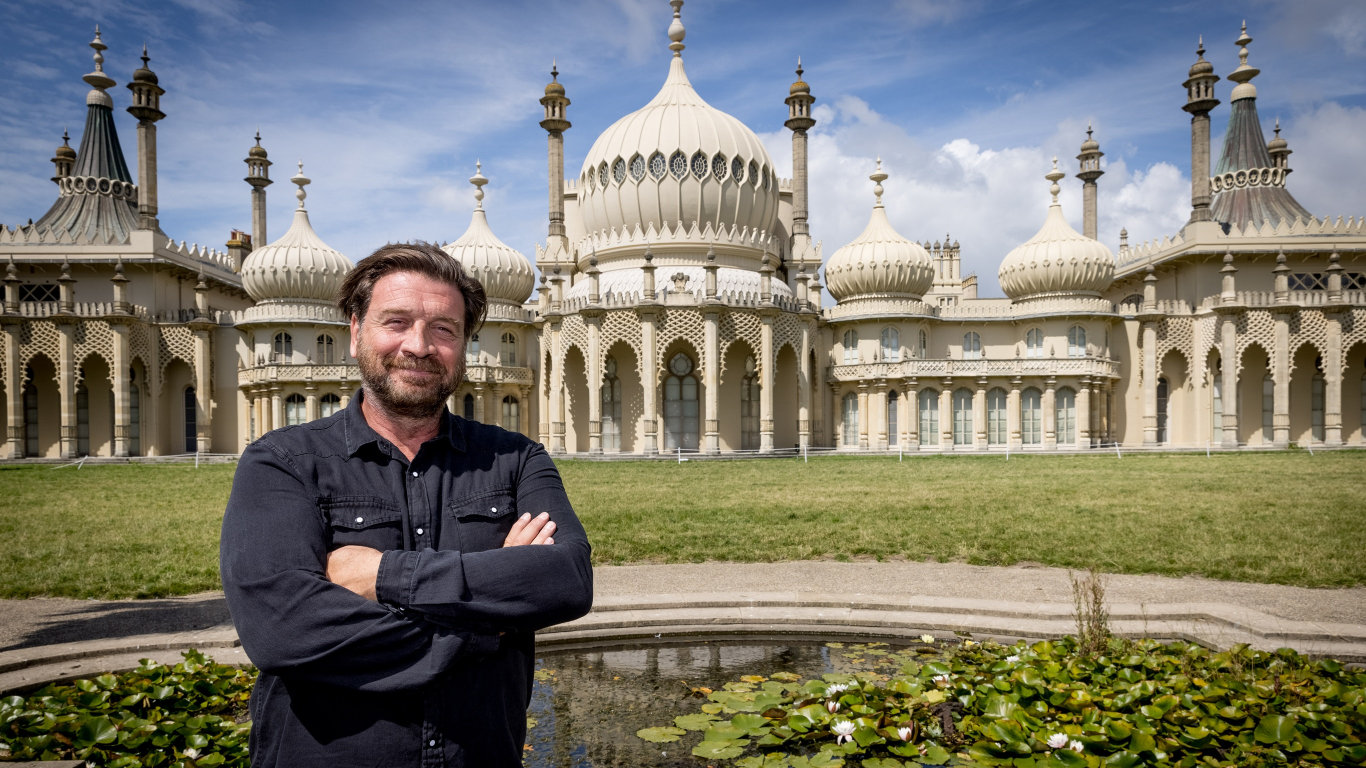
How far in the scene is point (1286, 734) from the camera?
4.34m

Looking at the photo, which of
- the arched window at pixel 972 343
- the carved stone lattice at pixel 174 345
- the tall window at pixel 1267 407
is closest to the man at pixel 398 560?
the arched window at pixel 972 343

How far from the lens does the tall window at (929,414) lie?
3466 centimetres

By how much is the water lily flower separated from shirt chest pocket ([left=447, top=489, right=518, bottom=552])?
2663 millimetres

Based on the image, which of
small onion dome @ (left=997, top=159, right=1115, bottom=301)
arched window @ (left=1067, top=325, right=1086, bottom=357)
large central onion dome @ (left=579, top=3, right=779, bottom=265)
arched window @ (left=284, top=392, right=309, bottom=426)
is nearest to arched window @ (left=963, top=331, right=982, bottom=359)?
small onion dome @ (left=997, top=159, right=1115, bottom=301)

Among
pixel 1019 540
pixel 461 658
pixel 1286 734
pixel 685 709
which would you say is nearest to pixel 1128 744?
pixel 1286 734

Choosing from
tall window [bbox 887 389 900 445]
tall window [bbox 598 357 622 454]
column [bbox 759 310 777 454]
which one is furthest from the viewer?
tall window [bbox 887 389 900 445]

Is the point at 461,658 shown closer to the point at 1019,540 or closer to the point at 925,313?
the point at 1019,540

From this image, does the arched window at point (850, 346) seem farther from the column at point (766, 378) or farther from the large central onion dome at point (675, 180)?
the column at point (766, 378)

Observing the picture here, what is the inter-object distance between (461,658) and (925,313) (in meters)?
36.4

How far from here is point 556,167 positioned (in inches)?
1553

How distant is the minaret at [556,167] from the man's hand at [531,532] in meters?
36.8

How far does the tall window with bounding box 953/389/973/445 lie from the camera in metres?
34.7

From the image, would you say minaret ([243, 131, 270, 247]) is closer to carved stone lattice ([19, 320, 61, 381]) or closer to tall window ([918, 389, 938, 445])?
carved stone lattice ([19, 320, 61, 381])

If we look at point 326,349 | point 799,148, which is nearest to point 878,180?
point 799,148
